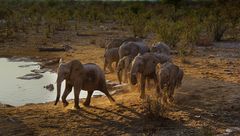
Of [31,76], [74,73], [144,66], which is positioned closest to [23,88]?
[31,76]

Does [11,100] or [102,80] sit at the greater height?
[102,80]

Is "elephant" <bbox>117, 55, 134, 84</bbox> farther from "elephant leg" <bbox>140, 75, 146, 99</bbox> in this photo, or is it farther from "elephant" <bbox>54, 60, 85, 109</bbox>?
"elephant" <bbox>54, 60, 85, 109</bbox>

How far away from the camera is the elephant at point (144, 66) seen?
34.5ft

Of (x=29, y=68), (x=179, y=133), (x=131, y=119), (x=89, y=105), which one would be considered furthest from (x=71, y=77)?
(x=29, y=68)

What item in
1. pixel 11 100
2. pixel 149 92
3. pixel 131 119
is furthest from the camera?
pixel 11 100

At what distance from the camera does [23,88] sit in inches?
535

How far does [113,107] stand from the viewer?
33.4 feet

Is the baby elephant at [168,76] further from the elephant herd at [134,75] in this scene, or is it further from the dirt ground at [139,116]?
the dirt ground at [139,116]

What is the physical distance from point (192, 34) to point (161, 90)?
10.2m

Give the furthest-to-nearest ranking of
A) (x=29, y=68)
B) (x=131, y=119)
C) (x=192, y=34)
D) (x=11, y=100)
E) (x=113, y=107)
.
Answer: (x=192, y=34) < (x=29, y=68) < (x=11, y=100) < (x=113, y=107) < (x=131, y=119)

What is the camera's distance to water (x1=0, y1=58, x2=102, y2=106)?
12.4 metres

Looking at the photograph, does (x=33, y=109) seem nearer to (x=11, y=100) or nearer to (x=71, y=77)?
(x=71, y=77)

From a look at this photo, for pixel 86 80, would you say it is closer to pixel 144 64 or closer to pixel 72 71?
pixel 72 71

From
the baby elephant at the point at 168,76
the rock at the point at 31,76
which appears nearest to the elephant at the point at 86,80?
the baby elephant at the point at 168,76
